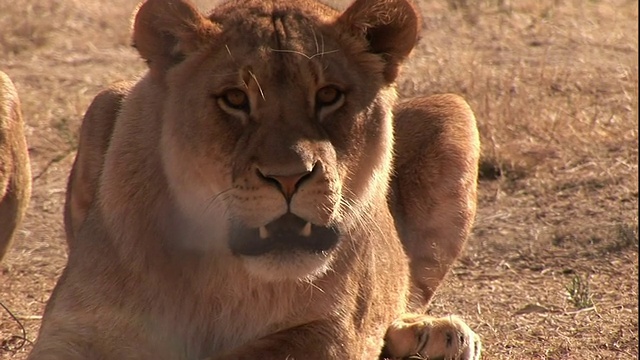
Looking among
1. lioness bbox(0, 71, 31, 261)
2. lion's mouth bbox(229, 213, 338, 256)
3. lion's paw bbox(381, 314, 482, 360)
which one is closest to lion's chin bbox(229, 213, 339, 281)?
lion's mouth bbox(229, 213, 338, 256)

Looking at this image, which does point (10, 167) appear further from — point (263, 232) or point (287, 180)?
point (287, 180)

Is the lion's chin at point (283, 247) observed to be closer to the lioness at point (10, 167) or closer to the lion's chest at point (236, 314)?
the lion's chest at point (236, 314)

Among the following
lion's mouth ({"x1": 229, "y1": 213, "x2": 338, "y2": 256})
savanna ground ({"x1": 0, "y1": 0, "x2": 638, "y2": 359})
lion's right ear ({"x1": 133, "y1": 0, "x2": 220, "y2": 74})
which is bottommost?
savanna ground ({"x1": 0, "y1": 0, "x2": 638, "y2": 359})

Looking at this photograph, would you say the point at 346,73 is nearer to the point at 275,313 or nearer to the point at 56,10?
the point at 275,313

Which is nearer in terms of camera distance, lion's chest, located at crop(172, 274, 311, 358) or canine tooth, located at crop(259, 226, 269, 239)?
canine tooth, located at crop(259, 226, 269, 239)

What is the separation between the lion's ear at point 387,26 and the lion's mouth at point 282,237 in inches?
24.0

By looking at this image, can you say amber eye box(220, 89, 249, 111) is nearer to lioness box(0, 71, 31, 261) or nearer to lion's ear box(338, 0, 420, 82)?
lion's ear box(338, 0, 420, 82)

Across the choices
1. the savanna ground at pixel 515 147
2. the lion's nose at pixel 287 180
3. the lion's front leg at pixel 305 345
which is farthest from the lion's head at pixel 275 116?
the savanna ground at pixel 515 147

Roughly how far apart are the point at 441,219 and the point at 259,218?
1.87 meters

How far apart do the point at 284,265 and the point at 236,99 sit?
444 mm

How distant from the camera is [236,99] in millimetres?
3283

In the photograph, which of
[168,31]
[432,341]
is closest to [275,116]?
[168,31]

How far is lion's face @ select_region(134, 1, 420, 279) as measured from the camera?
3158 millimetres

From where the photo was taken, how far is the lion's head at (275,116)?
3.17 metres
